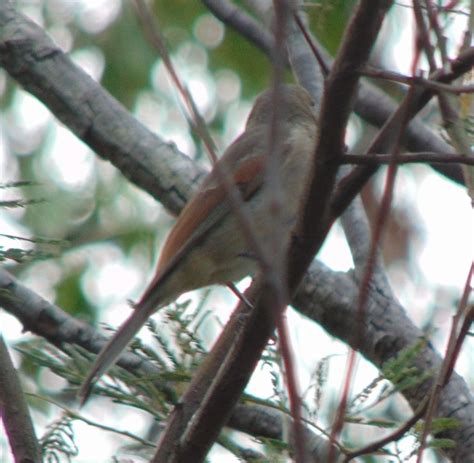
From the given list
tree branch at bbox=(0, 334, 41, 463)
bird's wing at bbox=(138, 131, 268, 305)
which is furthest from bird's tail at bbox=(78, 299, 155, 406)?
tree branch at bbox=(0, 334, 41, 463)

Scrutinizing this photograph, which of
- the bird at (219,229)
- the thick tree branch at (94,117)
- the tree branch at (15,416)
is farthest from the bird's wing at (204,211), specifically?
the tree branch at (15,416)

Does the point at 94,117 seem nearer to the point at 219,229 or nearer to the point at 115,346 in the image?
the point at 219,229

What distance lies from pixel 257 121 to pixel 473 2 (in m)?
3.52

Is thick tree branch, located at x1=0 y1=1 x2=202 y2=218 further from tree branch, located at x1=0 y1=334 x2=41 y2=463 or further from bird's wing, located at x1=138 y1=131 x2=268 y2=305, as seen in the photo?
tree branch, located at x1=0 y1=334 x2=41 y2=463

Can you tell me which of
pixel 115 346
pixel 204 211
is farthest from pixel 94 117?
pixel 115 346

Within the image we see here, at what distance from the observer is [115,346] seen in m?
4.29

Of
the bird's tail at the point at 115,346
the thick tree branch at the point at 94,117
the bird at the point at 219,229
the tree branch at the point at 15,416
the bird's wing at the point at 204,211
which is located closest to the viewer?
the tree branch at the point at 15,416

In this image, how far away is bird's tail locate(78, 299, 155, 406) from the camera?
3.94 meters

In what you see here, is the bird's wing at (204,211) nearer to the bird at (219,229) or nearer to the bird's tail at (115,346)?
the bird at (219,229)

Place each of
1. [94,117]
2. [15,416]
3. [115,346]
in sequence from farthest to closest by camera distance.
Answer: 1. [94,117]
2. [115,346]
3. [15,416]

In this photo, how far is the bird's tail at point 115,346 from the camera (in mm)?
3941

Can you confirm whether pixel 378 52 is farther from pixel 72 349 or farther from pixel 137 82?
pixel 72 349

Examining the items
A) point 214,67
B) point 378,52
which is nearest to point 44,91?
point 214,67

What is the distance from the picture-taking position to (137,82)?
24.2ft
